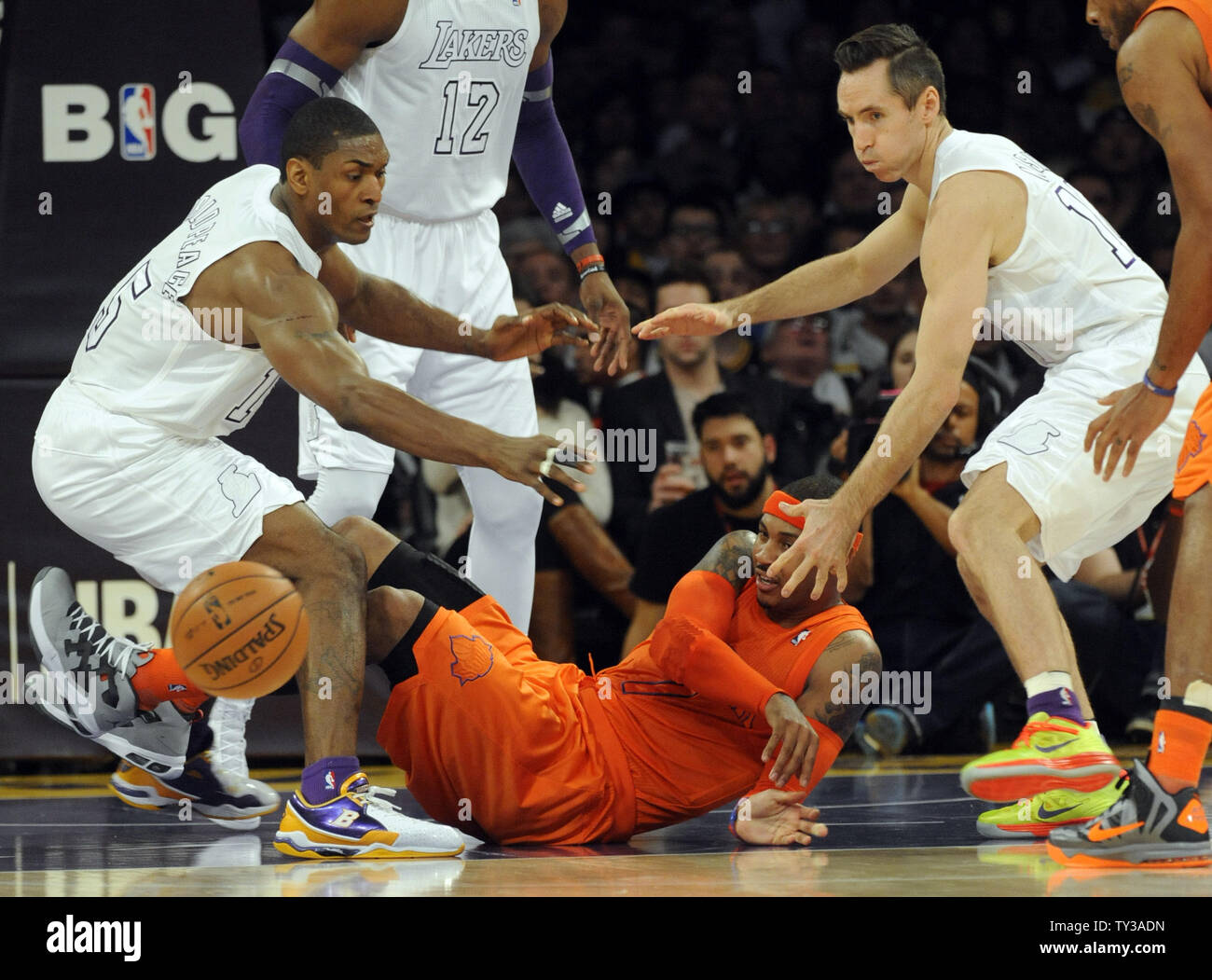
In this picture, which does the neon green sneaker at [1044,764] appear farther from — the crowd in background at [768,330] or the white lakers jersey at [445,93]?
the white lakers jersey at [445,93]

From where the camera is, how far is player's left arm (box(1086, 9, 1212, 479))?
3025 millimetres

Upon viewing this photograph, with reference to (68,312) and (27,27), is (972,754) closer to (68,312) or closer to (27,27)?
(68,312)

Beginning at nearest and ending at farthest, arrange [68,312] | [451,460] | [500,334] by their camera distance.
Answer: [451,460]
[500,334]
[68,312]

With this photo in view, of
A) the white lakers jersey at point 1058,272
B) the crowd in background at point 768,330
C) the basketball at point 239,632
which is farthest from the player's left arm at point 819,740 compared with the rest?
the crowd in background at point 768,330

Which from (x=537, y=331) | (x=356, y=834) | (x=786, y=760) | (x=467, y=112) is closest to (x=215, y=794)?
(x=356, y=834)

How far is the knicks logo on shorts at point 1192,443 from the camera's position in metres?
3.11

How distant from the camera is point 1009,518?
140 inches

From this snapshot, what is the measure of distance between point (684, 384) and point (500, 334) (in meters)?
1.74

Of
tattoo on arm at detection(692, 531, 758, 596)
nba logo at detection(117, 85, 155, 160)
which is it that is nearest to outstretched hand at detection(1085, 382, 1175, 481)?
tattoo on arm at detection(692, 531, 758, 596)

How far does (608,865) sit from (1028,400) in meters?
1.56

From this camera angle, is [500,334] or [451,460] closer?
[451,460]

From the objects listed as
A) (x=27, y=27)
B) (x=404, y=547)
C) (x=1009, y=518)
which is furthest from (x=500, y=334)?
(x=27, y=27)

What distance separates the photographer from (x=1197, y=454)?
310 cm

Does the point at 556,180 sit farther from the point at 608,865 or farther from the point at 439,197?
the point at 608,865
